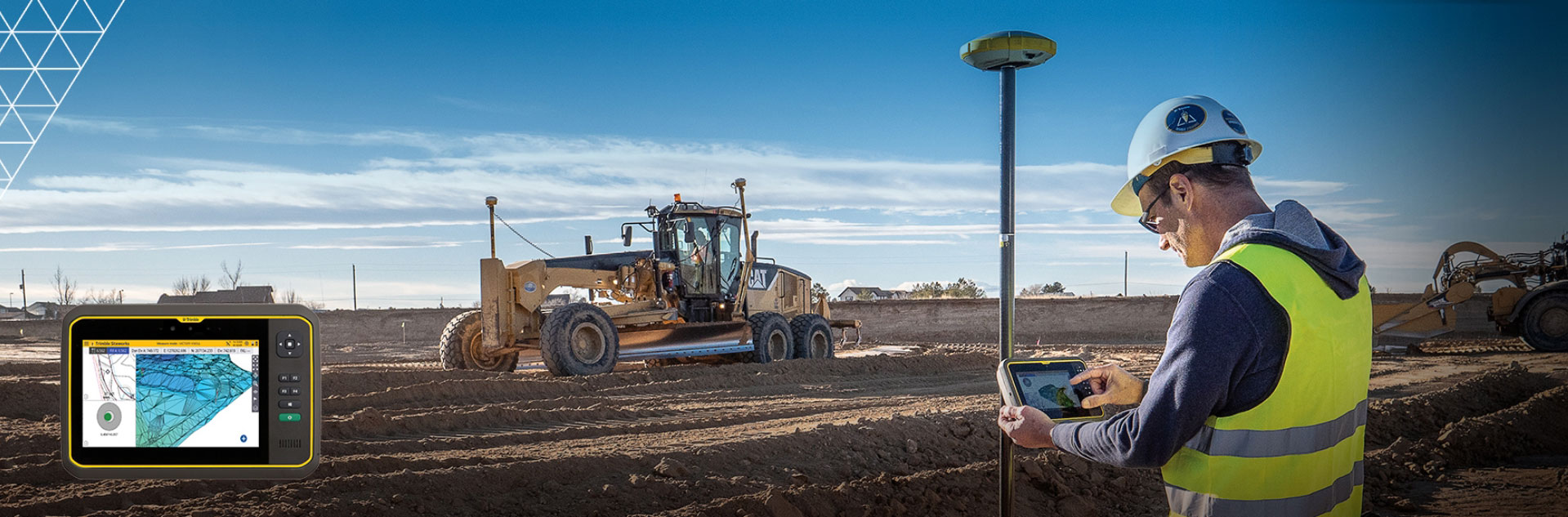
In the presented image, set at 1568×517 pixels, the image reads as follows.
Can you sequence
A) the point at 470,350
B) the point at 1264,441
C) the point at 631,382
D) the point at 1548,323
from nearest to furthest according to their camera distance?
the point at 1264,441 → the point at 631,382 → the point at 470,350 → the point at 1548,323

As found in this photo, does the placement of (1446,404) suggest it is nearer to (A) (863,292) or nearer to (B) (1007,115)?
(B) (1007,115)

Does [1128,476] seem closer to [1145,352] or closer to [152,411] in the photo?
[152,411]

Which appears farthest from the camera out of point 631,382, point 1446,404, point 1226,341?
point 631,382

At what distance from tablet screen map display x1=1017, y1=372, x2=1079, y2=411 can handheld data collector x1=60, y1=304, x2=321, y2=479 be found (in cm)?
164

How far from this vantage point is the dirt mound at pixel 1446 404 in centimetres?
863

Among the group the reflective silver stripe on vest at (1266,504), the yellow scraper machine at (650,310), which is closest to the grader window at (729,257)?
the yellow scraper machine at (650,310)

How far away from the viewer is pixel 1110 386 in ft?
8.13

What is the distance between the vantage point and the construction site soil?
16.6 ft

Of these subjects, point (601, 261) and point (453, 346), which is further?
point (601, 261)

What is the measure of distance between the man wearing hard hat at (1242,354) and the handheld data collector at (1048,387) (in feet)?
0.42

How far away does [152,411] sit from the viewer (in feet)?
6.49

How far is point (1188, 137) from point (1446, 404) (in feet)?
30.4

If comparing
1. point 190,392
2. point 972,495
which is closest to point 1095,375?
point 190,392

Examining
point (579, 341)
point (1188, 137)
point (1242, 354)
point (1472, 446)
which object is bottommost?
point (1472, 446)
